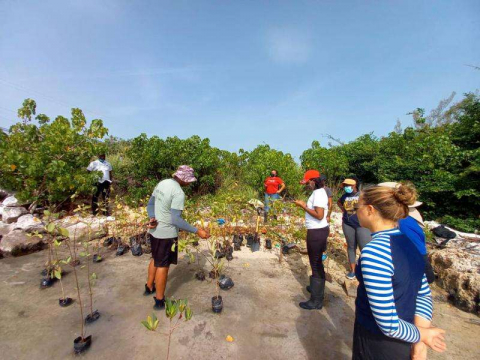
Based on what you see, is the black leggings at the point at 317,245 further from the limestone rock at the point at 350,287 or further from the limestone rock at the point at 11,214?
the limestone rock at the point at 11,214

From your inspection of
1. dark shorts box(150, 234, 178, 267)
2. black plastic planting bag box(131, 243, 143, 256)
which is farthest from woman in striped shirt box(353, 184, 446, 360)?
black plastic planting bag box(131, 243, 143, 256)

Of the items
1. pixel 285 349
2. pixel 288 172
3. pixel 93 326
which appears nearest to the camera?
pixel 285 349

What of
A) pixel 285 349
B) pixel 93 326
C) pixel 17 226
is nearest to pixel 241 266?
pixel 285 349

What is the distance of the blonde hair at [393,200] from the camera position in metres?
1.24

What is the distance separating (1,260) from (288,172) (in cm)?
839

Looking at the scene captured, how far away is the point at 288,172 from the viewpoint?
31.7 feet

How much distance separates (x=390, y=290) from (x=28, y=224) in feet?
23.8

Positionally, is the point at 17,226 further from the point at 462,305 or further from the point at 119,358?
the point at 462,305

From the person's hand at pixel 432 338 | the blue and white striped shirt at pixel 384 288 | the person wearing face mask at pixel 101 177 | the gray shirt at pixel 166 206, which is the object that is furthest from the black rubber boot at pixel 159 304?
the person wearing face mask at pixel 101 177

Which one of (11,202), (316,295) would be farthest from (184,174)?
(11,202)

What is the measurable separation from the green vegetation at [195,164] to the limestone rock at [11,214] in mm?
357

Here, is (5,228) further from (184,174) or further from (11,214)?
(184,174)

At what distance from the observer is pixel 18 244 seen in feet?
15.6

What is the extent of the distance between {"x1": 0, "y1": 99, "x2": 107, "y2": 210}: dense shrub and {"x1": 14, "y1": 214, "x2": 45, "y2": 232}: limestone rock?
1.89 ft
